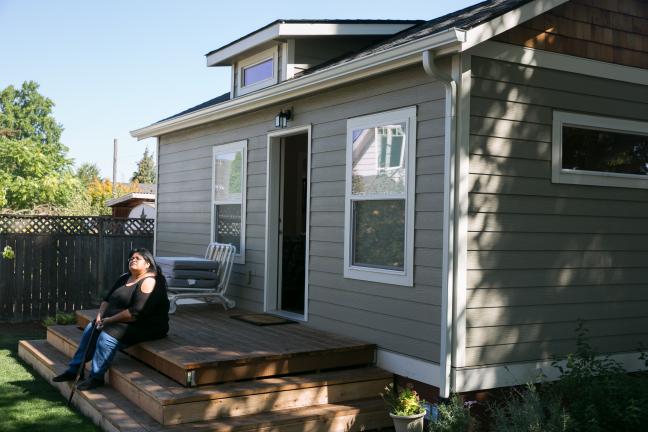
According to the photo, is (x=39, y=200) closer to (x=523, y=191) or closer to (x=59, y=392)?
(x=59, y=392)

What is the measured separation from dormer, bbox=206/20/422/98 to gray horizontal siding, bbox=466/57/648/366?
269 centimetres

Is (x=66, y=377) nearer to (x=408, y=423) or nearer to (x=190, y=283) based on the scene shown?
(x=190, y=283)

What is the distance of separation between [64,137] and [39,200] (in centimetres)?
4569

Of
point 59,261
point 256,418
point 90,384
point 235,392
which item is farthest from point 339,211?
point 59,261

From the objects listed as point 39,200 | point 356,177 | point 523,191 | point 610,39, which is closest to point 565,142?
point 523,191

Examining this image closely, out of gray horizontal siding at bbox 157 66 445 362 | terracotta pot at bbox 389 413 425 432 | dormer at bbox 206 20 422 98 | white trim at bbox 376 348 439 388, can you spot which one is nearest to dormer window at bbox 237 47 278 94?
dormer at bbox 206 20 422 98

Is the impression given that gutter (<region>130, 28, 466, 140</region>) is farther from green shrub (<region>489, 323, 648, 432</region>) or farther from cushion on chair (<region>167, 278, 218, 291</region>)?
green shrub (<region>489, 323, 648, 432</region>)

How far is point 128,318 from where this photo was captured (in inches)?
224

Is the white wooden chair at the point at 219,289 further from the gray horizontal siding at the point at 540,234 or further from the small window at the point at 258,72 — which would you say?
the gray horizontal siding at the point at 540,234

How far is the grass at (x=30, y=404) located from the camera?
505cm

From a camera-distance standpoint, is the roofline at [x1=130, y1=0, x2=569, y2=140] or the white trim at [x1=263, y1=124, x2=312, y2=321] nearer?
the roofline at [x1=130, y1=0, x2=569, y2=140]

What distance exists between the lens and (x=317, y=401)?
205 inches

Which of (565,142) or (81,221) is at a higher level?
(565,142)

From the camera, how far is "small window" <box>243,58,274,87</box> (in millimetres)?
8180
